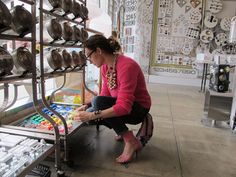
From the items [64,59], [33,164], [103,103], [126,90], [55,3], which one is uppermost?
[55,3]

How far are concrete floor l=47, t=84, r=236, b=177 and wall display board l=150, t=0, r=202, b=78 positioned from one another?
3.38 meters

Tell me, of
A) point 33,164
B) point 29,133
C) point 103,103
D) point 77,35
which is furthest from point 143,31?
point 33,164

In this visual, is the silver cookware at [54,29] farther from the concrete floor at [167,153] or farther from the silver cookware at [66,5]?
the concrete floor at [167,153]

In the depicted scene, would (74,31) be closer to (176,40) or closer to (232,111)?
(232,111)

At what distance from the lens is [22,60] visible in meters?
1.35

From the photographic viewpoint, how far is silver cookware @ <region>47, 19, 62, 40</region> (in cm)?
168

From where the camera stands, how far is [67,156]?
67.6 inches

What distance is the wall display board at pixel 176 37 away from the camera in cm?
592

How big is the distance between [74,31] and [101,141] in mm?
1066

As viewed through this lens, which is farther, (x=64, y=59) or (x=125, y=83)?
(x=64, y=59)

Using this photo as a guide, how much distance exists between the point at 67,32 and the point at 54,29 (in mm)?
199

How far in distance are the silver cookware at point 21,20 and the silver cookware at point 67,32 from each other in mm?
491

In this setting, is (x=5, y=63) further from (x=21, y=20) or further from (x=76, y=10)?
(x=76, y=10)

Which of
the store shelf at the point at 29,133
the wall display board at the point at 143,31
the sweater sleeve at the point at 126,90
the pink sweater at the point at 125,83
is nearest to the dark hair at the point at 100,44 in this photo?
the pink sweater at the point at 125,83
